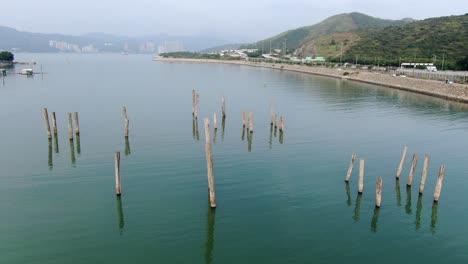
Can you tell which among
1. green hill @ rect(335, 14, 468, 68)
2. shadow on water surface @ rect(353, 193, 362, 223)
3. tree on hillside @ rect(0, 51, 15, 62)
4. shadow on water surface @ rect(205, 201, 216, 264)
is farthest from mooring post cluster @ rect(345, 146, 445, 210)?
tree on hillside @ rect(0, 51, 15, 62)

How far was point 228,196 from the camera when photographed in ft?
88.2

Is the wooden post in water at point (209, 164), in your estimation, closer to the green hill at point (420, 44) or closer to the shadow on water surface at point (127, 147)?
the shadow on water surface at point (127, 147)

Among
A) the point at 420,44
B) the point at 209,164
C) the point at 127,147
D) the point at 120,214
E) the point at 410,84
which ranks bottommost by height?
the point at 120,214

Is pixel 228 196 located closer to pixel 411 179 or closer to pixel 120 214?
pixel 120 214

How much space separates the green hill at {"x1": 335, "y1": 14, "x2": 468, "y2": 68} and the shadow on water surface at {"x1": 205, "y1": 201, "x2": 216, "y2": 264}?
110370mm

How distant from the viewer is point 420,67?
119 m

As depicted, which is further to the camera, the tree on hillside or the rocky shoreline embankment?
the tree on hillside

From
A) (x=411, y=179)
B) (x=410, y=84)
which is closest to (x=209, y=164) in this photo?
(x=411, y=179)

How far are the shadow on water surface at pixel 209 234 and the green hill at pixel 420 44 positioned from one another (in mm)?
110370

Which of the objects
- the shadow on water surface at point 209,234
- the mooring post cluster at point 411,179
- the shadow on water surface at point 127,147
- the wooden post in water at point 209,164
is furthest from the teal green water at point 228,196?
the wooden post in water at point 209,164

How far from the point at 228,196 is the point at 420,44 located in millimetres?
150482

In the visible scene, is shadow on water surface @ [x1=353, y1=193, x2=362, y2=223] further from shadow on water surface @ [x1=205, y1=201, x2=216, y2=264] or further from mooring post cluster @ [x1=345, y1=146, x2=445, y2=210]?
shadow on water surface @ [x1=205, y1=201, x2=216, y2=264]

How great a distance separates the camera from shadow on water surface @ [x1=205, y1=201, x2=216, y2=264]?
20.2 metres

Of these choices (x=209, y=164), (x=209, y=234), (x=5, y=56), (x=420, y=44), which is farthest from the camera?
(x=420, y=44)
